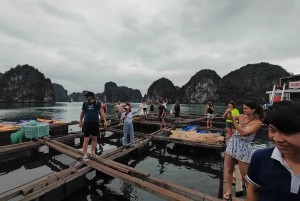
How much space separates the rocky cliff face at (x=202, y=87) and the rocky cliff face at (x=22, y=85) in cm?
13821

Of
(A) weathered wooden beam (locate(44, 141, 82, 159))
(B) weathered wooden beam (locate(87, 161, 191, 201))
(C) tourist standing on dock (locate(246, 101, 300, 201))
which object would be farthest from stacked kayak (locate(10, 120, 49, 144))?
(C) tourist standing on dock (locate(246, 101, 300, 201))

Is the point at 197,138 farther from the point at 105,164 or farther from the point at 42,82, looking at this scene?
the point at 42,82

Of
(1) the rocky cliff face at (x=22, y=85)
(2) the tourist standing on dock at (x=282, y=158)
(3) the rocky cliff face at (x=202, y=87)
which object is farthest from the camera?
(3) the rocky cliff face at (x=202, y=87)

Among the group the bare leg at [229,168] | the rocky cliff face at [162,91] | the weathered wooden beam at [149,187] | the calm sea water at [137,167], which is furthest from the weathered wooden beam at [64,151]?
the rocky cliff face at [162,91]

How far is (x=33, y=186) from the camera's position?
408 cm

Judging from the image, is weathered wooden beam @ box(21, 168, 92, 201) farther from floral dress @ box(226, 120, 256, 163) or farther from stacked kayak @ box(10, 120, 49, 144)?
stacked kayak @ box(10, 120, 49, 144)

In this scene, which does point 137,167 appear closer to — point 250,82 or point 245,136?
point 245,136

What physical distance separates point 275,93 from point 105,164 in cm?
2557

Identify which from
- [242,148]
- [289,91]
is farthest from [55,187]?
[289,91]

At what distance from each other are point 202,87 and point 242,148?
158 m

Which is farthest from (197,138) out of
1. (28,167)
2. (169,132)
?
(28,167)

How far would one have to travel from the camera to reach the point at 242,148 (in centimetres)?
336

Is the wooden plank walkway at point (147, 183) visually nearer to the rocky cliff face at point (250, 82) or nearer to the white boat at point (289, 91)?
the white boat at point (289, 91)

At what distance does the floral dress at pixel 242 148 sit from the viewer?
131 inches
